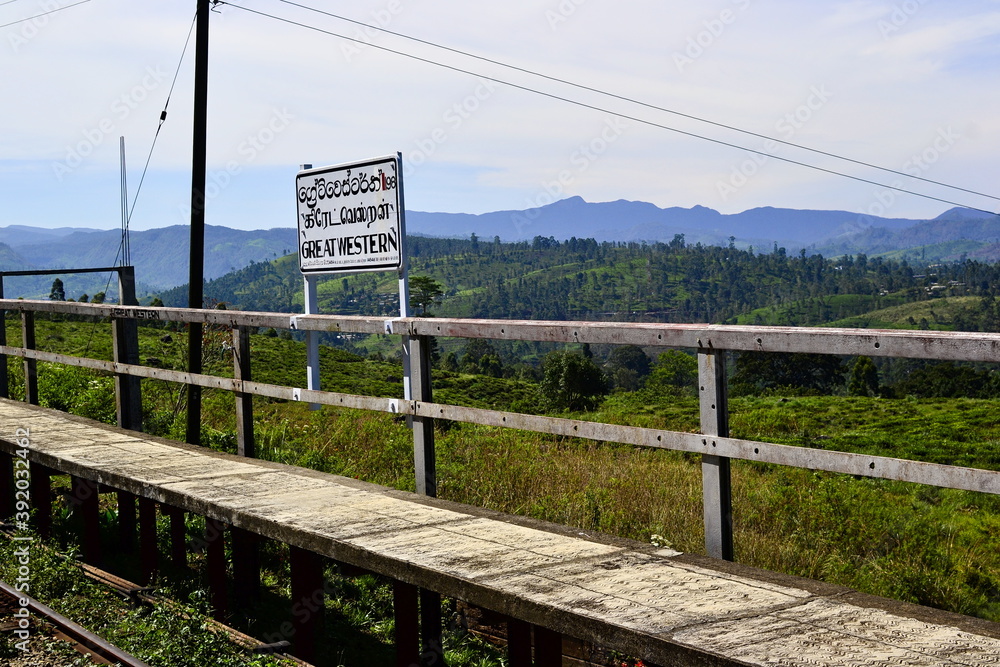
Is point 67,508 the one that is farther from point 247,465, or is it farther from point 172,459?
point 247,465

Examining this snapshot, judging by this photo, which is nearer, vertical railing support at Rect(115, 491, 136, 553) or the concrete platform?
the concrete platform

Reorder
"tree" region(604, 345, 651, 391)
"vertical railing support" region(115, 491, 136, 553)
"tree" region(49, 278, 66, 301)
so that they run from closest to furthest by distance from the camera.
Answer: "vertical railing support" region(115, 491, 136, 553)
"tree" region(49, 278, 66, 301)
"tree" region(604, 345, 651, 391)

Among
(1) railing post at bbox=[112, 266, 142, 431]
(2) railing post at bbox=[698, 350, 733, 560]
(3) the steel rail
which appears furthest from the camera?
(1) railing post at bbox=[112, 266, 142, 431]

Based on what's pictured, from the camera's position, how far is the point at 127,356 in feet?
26.4

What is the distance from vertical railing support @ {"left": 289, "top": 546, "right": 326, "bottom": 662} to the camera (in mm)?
5113

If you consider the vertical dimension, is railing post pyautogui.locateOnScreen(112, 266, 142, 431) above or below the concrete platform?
above

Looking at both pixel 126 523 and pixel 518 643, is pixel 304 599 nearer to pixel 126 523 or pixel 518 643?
pixel 518 643

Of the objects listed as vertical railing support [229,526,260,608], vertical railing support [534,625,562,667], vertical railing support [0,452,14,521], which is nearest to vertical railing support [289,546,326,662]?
vertical railing support [229,526,260,608]

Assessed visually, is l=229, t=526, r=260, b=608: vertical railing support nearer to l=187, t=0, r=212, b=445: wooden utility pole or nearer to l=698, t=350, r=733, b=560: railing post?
l=698, t=350, r=733, b=560: railing post

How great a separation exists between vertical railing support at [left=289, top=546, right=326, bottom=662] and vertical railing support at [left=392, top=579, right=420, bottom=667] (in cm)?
69

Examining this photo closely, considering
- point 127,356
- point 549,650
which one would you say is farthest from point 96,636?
point 127,356

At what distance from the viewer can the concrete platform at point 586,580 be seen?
118 inches

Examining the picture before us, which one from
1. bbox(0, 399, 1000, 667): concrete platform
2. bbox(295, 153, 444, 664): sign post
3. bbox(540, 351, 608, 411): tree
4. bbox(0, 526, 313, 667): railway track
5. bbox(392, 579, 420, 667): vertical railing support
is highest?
bbox(295, 153, 444, 664): sign post

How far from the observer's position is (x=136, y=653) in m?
5.05
